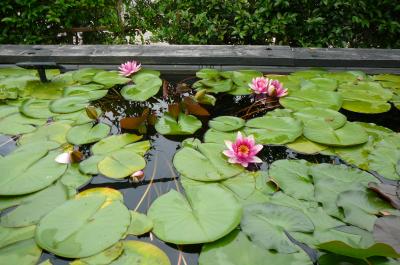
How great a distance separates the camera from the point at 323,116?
177cm

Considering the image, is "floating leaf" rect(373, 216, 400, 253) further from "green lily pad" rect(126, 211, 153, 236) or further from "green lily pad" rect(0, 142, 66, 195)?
"green lily pad" rect(0, 142, 66, 195)

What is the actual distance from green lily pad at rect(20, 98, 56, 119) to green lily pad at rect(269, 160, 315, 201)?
4.19 feet

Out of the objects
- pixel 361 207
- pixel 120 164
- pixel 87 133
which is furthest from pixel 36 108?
pixel 361 207

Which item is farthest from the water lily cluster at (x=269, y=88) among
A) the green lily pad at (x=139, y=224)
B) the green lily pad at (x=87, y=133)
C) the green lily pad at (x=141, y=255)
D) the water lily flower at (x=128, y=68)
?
the green lily pad at (x=141, y=255)

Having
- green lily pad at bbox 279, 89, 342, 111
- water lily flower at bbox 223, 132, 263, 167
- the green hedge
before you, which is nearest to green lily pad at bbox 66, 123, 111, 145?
water lily flower at bbox 223, 132, 263, 167

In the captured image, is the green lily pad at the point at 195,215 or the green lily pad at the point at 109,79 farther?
the green lily pad at the point at 109,79

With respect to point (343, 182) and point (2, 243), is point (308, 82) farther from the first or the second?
point (2, 243)

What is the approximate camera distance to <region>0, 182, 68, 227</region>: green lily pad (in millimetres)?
1181

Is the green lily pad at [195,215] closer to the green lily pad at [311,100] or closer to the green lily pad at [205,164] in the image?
the green lily pad at [205,164]

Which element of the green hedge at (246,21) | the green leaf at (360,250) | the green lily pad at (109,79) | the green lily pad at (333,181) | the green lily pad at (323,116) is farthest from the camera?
the green hedge at (246,21)

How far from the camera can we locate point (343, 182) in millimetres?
1347

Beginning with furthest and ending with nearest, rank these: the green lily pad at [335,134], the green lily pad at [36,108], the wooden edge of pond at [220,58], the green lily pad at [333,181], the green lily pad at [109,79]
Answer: the wooden edge of pond at [220,58] → the green lily pad at [109,79] → the green lily pad at [36,108] → the green lily pad at [335,134] → the green lily pad at [333,181]

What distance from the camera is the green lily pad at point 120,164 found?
55.8 inches

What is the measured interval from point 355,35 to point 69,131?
2.97 meters
